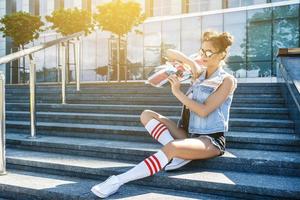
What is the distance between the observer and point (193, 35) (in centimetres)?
2192

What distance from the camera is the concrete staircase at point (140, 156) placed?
3.19 metres

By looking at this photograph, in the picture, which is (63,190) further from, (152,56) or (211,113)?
(152,56)

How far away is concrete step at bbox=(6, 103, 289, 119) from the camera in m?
4.87

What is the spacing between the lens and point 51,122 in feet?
18.7

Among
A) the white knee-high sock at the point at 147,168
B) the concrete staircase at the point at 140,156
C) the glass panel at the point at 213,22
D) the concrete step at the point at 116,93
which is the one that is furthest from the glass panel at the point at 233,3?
the white knee-high sock at the point at 147,168

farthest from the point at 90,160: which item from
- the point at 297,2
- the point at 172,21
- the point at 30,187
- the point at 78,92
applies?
the point at 172,21

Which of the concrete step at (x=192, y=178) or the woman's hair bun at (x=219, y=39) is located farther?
the woman's hair bun at (x=219, y=39)

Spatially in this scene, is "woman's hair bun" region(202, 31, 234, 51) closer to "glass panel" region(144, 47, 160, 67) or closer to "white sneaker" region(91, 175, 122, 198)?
"white sneaker" region(91, 175, 122, 198)

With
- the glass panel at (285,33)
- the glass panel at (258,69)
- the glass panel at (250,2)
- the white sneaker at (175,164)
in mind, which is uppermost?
the glass panel at (250,2)

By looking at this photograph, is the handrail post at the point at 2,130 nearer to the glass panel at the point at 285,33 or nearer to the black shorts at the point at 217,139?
the black shorts at the point at 217,139

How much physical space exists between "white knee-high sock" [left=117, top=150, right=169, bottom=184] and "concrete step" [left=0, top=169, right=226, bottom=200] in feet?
0.49

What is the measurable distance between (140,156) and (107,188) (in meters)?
0.87

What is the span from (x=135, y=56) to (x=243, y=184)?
21.2 m

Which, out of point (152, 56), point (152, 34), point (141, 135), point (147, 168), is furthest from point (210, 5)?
point (147, 168)
